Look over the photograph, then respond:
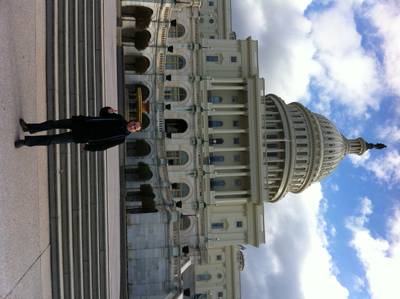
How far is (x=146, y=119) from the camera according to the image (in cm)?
4262

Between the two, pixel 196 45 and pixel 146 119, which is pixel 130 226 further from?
pixel 196 45

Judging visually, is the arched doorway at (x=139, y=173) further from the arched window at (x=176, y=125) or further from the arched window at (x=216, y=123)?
the arched window at (x=216, y=123)

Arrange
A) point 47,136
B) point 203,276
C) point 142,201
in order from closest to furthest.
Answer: point 47,136, point 142,201, point 203,276

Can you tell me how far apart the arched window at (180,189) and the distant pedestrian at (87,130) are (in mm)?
33780

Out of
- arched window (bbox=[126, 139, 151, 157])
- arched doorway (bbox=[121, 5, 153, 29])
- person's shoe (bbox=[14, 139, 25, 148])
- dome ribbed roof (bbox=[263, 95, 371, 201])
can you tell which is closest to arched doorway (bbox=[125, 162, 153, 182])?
arched window (bbox=[126, 139, 151, 157])

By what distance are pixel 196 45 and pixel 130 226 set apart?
2089cm

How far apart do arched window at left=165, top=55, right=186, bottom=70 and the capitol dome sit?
41.2 feet

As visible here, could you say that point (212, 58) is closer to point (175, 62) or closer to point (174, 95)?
point (175, 62)

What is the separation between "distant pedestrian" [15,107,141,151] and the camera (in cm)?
1109

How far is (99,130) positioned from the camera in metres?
11.5

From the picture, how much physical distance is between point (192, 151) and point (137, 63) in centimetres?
1014

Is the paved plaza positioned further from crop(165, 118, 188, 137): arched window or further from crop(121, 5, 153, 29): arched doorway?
crop(165, 118, 188, 137): arched window

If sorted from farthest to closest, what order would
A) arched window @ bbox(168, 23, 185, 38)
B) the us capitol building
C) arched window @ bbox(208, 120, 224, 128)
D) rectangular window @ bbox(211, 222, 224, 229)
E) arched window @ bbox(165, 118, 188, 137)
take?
arched window @ bbox(208, 120, 224, 128) < rectangular window @ bbox(211, 222, 224, 229) < arched window @ bbox(168, 23, 185, 38) < arched window @ bbox(165, 118, 188, 137) < the us capitol building

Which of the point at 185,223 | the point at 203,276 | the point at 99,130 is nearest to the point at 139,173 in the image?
the point at 185,223
